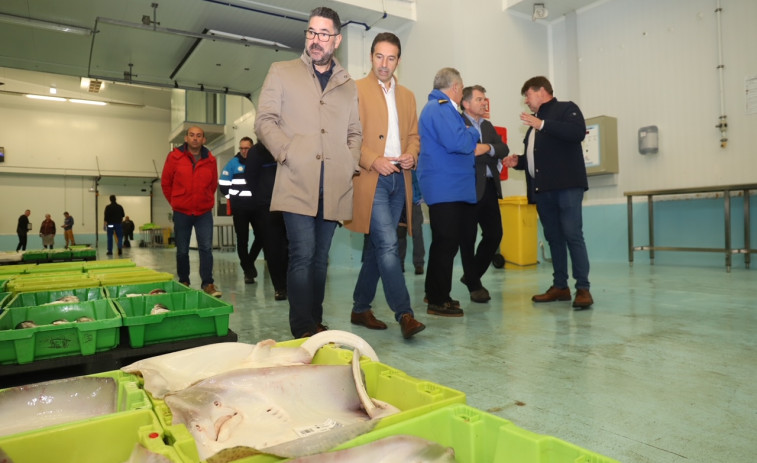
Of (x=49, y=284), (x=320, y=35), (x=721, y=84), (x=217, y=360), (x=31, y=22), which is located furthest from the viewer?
(x=31, y=22)

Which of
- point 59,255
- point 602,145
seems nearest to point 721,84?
point 602,145

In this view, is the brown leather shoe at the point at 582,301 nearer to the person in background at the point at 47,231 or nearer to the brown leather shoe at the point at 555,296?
the brown leather shoe at the point at 555,296

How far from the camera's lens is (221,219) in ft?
50.7

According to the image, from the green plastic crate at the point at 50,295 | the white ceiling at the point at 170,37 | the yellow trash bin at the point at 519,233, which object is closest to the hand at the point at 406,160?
the green plastic crate at the point at 50,295

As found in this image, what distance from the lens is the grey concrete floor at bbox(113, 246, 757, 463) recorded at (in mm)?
1355

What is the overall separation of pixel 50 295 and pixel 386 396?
2.06 m

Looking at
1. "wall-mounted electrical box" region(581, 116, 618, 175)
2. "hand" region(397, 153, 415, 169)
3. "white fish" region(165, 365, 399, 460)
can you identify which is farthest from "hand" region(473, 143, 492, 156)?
"wall-mounted electrical box" region(581, 116, 618, 175)

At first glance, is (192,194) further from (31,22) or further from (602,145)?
(602,145)

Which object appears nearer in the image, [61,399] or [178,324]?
[61,399]

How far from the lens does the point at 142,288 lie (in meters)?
2.74

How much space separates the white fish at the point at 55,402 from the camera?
1130 mm

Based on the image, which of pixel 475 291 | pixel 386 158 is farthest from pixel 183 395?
pixel 475 291

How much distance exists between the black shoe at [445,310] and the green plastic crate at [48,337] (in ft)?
6.07

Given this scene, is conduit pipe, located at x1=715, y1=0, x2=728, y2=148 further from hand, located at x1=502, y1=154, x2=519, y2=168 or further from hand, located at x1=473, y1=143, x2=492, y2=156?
hand, located at x1=473, y1=143, x2=492, y2=156
